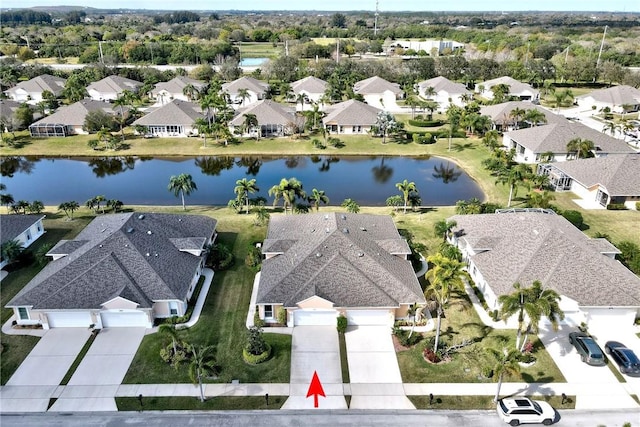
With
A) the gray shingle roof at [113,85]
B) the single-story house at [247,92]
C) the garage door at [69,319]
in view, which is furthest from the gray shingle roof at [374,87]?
the garage door at [69,319]

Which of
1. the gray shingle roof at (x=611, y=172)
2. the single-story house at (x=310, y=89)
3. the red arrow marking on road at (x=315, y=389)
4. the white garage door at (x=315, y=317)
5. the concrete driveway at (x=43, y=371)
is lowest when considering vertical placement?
the concrete driveway at (x=43, y=371)

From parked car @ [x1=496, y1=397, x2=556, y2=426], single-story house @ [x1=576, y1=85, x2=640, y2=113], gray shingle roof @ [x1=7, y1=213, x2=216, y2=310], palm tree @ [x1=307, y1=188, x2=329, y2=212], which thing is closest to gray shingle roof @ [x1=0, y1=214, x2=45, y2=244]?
gray shingle roof @ [x1=7, y1=213, x2=216, y2=310]

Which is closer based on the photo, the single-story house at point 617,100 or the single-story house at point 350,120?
the single-story house at point 350,120

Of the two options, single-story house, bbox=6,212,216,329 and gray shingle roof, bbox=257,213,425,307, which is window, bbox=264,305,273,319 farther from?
single-story house, bbox=6,212,216,329

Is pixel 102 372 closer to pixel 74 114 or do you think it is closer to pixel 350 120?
pixel 350 120

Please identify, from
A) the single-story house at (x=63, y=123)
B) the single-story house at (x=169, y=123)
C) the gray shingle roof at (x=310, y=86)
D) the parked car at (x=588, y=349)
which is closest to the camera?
the parked car at (x=588, y=349)

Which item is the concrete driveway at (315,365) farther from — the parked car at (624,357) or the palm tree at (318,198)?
the palm tree at (318,198)

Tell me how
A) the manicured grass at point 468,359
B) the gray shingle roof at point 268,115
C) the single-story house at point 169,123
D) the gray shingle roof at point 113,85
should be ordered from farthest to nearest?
the gray shingle roof at point 113,85
the single-story house at point 169,123
the gray shingle roof at point 268,115
the manicured grass at point 468,359

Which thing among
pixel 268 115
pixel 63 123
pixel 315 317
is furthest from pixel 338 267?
pixel 63 123
